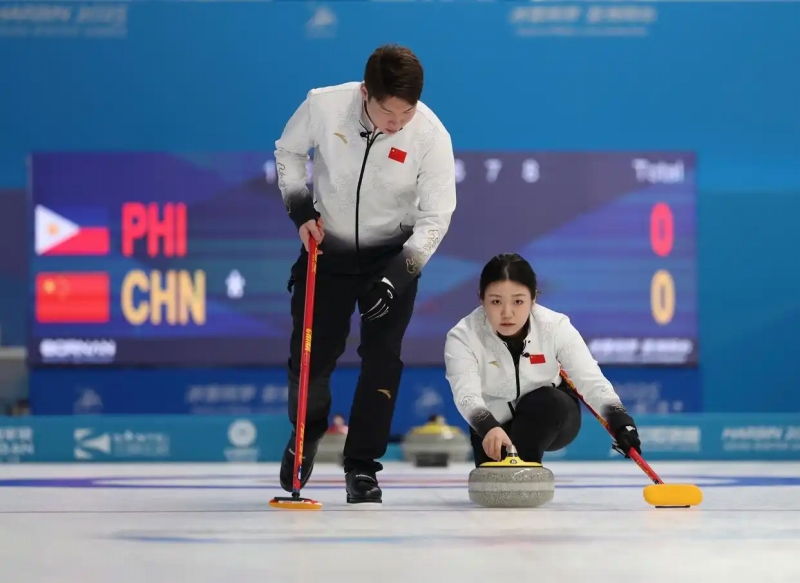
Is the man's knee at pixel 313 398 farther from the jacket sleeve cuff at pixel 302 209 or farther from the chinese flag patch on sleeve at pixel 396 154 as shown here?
the chinese flag patch on sleeve at pixel 396 154

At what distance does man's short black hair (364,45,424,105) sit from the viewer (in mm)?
2914

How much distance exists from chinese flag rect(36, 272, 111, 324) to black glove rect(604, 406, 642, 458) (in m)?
4.65

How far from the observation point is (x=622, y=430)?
314 cm

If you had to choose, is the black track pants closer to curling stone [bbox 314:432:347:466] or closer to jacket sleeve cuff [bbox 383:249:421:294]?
jacket sleeve cuff [bbox 383:249:421:294]

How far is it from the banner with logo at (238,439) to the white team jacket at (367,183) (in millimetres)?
3701

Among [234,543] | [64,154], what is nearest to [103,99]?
[64,154]

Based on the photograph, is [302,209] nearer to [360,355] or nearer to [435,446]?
[360,355]

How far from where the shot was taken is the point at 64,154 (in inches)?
292

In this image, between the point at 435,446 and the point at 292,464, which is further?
the point at 435,446

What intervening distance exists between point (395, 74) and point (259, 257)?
4.50m

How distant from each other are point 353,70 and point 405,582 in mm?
6269

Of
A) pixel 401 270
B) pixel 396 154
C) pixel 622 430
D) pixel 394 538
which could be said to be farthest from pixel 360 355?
pixel 394 538

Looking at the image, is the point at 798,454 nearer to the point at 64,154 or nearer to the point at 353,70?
the point at 353,70

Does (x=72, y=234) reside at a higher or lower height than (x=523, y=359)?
higher
